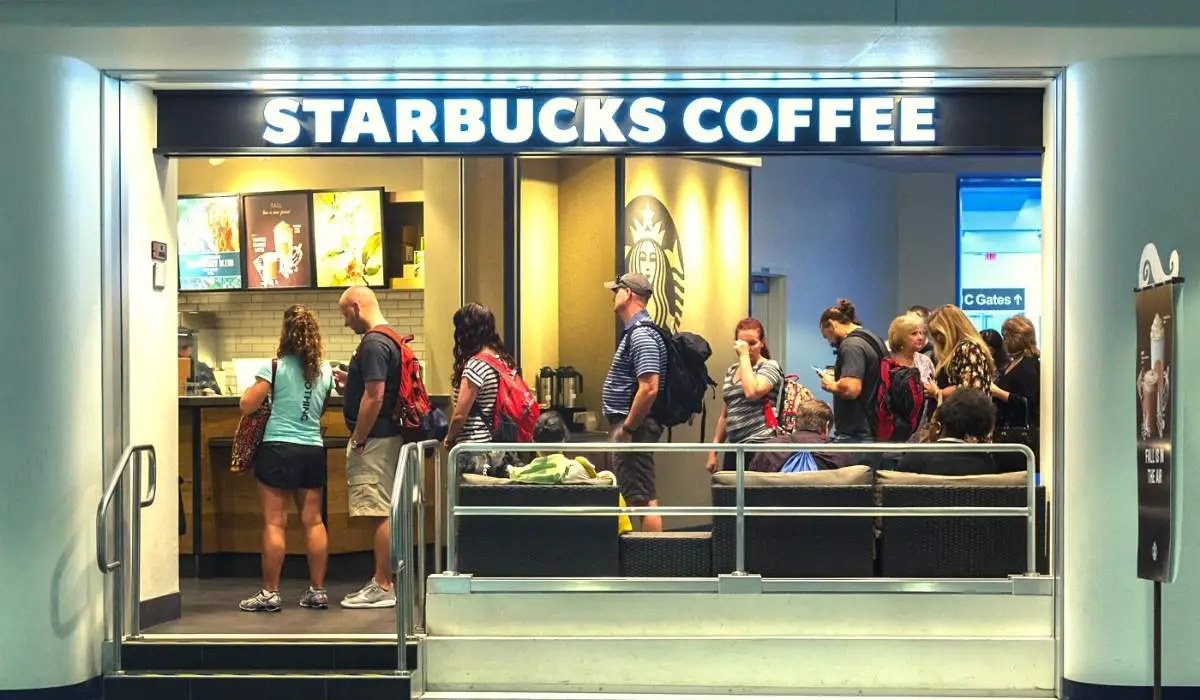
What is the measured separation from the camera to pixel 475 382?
26.0ft

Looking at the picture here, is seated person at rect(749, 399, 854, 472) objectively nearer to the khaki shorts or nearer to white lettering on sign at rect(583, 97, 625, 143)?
white lettering on sign at rect(583, 97, 625, 143)

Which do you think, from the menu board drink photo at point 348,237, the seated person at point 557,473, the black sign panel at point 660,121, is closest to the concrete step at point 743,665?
the seated person at point 557,473

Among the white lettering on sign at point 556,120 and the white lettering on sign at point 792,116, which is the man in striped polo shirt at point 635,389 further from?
the white lettering on sign at point 792,116

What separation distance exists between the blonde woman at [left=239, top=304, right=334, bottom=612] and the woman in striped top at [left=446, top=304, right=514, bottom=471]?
0.69m

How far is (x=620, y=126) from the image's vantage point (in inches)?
295

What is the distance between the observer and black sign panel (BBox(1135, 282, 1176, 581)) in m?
5.99

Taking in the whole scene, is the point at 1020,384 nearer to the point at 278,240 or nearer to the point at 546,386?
the point at 546,386

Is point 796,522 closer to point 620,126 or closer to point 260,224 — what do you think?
point 620,126

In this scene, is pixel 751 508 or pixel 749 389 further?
pixel 749 389

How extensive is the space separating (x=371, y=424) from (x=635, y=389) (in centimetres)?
138

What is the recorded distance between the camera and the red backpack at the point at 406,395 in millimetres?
7842

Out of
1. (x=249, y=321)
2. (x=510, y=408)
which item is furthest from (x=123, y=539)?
(x=249, y=321)

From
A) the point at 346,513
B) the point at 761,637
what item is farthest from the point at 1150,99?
the point at 346,513

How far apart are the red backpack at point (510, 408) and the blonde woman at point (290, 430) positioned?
84 cm
